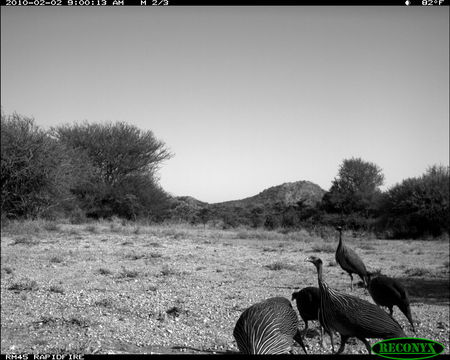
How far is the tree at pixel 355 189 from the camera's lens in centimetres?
3200

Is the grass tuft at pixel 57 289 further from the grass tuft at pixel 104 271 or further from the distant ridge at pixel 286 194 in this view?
the distant ridge at pixel 286 194

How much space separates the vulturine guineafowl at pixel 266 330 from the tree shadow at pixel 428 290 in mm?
4505

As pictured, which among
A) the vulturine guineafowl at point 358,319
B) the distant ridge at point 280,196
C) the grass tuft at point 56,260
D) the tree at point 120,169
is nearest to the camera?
the vulturine guineafowl at point 358,319

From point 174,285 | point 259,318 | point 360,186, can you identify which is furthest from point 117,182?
point 259,318

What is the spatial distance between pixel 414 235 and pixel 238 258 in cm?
A: 1379

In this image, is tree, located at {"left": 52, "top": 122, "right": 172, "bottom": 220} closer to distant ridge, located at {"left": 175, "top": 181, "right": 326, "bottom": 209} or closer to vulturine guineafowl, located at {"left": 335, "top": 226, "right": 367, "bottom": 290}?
distant ridge, located at {"left": 175, "top": 181, "right": 326, "bottom": 209}

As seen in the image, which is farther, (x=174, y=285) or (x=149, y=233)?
(x=149, y=233)

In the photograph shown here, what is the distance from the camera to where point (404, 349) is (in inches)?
114

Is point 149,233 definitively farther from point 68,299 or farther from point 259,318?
point 259,318

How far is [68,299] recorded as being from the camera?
7.02m

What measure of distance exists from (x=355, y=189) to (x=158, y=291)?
29.0 meters

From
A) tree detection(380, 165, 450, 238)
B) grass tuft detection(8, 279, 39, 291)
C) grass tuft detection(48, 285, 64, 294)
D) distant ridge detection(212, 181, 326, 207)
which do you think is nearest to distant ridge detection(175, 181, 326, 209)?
distant ridge detection(212, 181, 326, 207)

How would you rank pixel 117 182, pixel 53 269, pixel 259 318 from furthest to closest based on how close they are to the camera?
pixel 117 182, pixel 53 269, pixel 259 318

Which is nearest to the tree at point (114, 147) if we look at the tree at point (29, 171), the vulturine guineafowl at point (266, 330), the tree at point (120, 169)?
the tree at point (120, 169)
